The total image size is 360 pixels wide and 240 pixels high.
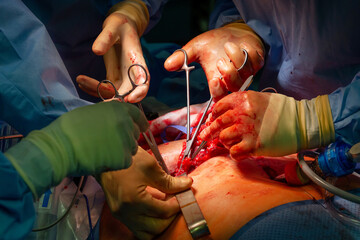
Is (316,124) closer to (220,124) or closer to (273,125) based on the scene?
(273,125)

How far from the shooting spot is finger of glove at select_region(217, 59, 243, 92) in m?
1.52

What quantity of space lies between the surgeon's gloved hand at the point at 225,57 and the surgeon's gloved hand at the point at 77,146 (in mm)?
682

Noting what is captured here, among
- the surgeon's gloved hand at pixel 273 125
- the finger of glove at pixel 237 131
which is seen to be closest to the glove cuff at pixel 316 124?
the surgeon's gloved hand at pixel 273 125

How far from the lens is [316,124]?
1.20 metres

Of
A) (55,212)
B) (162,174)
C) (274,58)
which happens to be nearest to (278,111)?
(162,174)

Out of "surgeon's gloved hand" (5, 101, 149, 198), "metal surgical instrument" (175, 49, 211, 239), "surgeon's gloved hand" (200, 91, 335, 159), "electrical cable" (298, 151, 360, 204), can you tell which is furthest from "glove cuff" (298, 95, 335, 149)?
"surgeon's gloved hand" (5, 101, 149, 198)

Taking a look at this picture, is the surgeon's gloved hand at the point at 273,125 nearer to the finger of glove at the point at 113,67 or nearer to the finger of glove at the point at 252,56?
the finger of glove at the point at 252,56

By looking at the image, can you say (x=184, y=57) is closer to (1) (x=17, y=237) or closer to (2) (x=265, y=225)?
(2) (x=265, y=225)

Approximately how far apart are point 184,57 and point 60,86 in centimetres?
70

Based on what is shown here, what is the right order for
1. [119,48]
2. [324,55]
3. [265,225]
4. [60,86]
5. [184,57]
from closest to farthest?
[265,225] < [60,86] < [324,55] < [184,57] < [119,48]

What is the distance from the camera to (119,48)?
68.8 inches

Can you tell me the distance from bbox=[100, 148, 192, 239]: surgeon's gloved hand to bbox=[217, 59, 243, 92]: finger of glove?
25.8 inches

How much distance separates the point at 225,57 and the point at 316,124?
0.72m

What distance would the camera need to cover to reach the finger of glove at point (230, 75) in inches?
59.8
